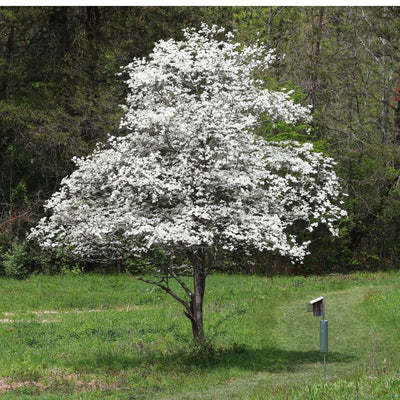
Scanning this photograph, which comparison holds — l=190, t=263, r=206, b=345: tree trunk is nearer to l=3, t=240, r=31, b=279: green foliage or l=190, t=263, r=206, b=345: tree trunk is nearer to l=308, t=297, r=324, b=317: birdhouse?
l=308, t=297, r=324, b=317: birdhouse

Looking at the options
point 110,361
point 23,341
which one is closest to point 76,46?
point 23,341

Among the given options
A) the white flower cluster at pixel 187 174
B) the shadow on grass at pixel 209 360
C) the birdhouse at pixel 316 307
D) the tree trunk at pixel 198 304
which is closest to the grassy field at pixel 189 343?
the shadow on grass at pixel 209 360

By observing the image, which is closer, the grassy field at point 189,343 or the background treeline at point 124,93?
the grassy field at point 189,343

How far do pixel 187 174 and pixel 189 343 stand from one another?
3.88 m

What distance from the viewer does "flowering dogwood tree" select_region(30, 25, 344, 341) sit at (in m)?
13.2

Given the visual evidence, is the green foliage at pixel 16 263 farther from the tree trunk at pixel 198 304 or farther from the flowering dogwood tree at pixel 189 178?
the tree trunk at pixel 198 304

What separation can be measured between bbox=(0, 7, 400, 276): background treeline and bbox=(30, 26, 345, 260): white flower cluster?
13355 millimetres

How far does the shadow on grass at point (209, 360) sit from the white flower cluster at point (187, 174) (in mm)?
2342

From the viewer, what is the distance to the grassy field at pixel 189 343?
12.1 metres

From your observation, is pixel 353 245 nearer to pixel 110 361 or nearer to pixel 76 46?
pixel 76 46

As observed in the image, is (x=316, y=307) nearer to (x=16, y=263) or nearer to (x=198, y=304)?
(x=198, y=304)

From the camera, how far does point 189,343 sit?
48.1ft

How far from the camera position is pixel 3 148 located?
32062 mm

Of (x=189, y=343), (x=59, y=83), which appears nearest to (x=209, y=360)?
(x=189, y=343)
